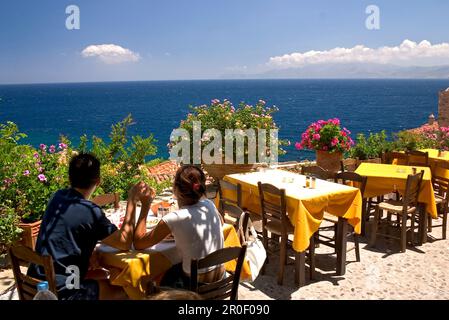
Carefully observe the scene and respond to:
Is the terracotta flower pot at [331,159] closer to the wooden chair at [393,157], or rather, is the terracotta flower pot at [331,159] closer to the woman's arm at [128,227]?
the wooden chair at [393,157]

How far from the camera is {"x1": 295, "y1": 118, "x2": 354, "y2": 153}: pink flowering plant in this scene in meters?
8.63

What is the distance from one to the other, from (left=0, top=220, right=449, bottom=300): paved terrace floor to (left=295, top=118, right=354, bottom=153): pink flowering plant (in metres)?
3.35

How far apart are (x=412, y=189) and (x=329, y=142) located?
3.20 m

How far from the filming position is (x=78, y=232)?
2633 millimetres

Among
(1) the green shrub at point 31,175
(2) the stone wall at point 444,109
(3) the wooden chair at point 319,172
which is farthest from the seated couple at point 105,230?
(2) the stone wall at point 444,109

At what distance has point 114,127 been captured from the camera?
298 inches

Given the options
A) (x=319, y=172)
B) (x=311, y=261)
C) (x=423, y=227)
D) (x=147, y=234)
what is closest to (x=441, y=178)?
(x=423, y=227)

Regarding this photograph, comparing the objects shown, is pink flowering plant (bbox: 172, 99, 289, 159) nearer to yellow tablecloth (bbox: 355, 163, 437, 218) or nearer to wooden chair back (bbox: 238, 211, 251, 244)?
yellow tablecloth (bbox: 355, 163, 437, 218)

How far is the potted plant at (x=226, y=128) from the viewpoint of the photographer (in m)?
7.75

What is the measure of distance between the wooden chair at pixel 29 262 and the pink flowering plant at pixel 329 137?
6.98 metres
